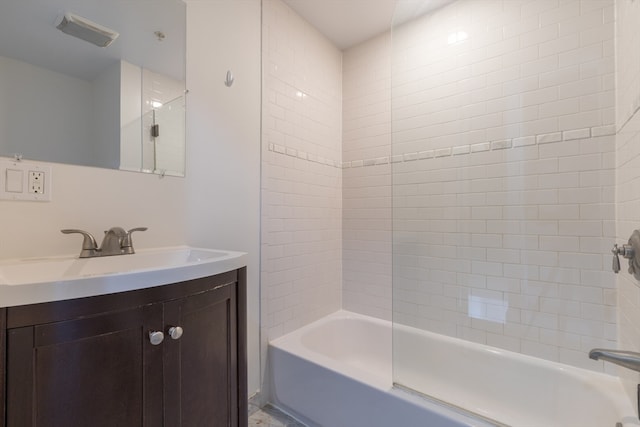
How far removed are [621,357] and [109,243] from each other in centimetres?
174

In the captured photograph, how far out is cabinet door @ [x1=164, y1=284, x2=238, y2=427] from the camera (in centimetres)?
88

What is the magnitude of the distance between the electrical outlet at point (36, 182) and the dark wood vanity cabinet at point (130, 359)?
583 millimetres

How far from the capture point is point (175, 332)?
0.86 m

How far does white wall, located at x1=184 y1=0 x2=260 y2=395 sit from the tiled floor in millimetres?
125

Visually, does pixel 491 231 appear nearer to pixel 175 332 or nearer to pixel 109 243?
pixel 175 332

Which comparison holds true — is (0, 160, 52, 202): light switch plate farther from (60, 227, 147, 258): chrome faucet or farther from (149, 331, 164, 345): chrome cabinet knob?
(149, 331, 164, 345): chrome cabinet knob

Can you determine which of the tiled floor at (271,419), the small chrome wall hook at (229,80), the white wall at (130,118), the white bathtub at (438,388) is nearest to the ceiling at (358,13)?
the small chrome wall hook at (229,80)

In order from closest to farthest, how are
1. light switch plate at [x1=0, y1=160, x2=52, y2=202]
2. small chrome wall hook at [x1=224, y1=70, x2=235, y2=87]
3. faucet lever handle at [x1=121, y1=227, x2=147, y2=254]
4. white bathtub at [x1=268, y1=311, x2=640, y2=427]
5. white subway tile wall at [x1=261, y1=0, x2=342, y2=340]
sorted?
1. light switch plate at [x1=0, y1=160, x2=52, y2=202]
2. faucet lever handle at [x1=121, y1=227, x2=147, y2=254]
3. white bathtub at [x1=268, y1=311, x2=640, y2=427]
4. small chrome wall hook at [x1=224, y1=70, x2=235, y2=87]
5. white subway tile wall at [x1=261, y1=0, x2=342, y2=340]

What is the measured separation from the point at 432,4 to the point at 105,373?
250 cm

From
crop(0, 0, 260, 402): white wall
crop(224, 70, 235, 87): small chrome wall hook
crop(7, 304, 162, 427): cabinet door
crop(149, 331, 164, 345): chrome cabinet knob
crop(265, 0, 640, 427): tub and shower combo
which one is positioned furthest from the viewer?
crop(224, 70, 235, 87): small chrome wall hook

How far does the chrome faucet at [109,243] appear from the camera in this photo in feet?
3.56

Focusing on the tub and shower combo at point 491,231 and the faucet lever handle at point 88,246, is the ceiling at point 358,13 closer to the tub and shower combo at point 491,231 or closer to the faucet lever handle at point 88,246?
the tub and shower combo at point 491,231

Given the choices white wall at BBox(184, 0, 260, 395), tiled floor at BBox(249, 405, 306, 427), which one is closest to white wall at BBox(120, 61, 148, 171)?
white wall at BBox(184, 0, 260, 395)

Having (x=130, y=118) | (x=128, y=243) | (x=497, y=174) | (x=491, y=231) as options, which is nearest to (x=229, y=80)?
(x=130, y=118)
